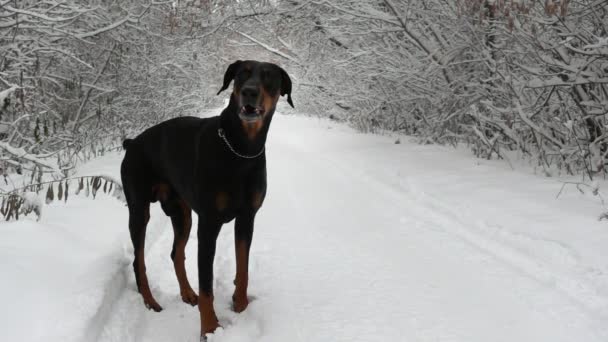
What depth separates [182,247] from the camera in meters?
3.17

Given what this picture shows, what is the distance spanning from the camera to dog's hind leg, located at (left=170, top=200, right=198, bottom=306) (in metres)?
3.14

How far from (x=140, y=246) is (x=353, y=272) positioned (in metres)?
1.55

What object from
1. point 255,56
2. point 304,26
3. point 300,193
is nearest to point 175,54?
point 304,26

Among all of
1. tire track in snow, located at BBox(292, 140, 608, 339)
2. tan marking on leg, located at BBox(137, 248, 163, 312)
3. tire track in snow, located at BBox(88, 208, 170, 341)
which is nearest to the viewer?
tire track in snow, located at BBox(88, 208, 170, 341)

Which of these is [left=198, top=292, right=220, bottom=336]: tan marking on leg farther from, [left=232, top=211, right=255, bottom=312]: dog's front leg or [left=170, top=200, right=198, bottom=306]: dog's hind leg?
[left=170, top=200, right=198, bottom=306]: dog's hind leg

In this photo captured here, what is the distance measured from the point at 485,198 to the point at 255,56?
23.3 meters

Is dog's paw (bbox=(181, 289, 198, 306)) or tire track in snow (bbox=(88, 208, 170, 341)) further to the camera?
dog's paw (bbox=(181, 289, 198, 306))

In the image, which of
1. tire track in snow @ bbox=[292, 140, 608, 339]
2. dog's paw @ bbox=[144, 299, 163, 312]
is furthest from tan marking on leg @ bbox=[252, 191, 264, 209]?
tire track in snow @ bbox=[292, 140, 608, 339]

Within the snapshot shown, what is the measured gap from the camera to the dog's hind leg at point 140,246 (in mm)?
3047

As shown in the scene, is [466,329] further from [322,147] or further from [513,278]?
[322,147]

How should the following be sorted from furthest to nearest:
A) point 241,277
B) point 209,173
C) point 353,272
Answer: point 353,272
point 241,277
point 209,173

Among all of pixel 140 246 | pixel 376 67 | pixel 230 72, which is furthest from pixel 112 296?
pixel 376 67

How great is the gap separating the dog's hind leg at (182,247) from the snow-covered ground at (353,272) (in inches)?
3.7

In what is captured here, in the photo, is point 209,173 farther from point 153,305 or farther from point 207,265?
point 153,305
